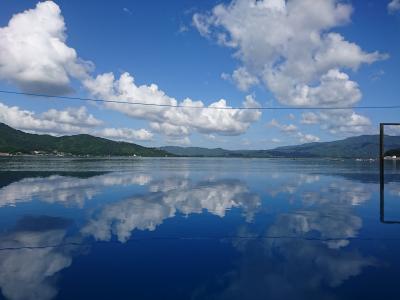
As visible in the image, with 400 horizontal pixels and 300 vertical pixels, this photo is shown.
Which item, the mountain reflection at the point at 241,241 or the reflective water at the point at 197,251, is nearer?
the reflective water at the point at 197,251

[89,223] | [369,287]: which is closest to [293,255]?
[369,287]

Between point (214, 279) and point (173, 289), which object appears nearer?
point (173, 289)

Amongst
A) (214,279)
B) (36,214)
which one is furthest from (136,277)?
(36,214)

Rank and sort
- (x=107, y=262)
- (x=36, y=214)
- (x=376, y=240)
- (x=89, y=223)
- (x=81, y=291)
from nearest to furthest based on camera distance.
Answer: (x=81, y=291) → (x=107, y=262) → (x=376, y=240) → (x=89, y=223) → (x=36, y=214)

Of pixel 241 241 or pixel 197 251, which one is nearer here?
pixel 197 251

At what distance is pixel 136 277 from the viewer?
13.9 meters

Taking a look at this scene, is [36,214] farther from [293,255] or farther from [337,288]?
[337,288]

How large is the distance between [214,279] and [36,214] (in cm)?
1800

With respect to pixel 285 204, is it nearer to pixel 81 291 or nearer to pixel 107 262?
pixel 107 262

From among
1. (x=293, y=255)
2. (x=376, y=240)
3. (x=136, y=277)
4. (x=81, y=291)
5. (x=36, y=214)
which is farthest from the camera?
(x=36, y=214)

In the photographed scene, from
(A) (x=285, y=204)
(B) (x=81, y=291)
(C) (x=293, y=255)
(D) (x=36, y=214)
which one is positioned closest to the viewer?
(B) (x=81, y=291)

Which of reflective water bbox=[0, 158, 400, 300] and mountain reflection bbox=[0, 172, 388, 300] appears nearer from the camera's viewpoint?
reflective water bbox=[0, 158, 400, 300]

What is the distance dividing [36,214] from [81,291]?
16545mm

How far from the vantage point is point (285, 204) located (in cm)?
3369
